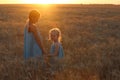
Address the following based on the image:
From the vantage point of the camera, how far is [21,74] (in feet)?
21.2

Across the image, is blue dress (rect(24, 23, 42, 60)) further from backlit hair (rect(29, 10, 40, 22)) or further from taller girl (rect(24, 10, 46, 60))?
backlit hair (rect(29, 10, 40, 22))

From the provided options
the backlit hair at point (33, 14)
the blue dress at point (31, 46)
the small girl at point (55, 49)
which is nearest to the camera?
the small girl at point (55, 49)

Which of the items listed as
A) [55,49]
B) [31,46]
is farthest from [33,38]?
[55,49]

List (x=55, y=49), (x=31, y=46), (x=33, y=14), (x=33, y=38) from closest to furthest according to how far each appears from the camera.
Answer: (x=33, y=14) → (x=55, y=49) → (x=33, y=38) → (x=31, y=46)

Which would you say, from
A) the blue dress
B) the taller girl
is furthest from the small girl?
the blue dress

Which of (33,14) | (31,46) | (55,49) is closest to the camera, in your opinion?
(33,14)

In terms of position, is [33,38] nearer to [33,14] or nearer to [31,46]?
[31,46]

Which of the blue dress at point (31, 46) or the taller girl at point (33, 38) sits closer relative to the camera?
the taller girl at point (33, 38)

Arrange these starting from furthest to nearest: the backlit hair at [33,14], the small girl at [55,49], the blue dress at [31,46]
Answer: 1. the blue dress at [31,46]
2. the backlit hair at [33,14]
3. the small girl at [55,49]

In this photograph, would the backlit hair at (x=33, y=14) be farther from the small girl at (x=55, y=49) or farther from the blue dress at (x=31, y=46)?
the small girl at (x=55, y=49)

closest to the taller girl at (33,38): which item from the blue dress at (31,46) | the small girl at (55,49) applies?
the blue dress at (31,46)

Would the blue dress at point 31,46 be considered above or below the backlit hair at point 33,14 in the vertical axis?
below

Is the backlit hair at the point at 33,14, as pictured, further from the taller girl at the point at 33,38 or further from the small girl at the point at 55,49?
the small girl at the point at 55,49

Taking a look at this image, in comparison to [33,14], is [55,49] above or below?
below
